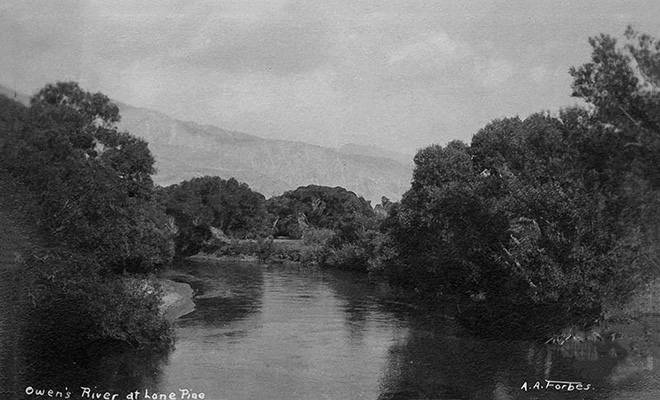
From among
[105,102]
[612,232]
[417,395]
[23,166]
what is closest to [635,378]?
[612,232]

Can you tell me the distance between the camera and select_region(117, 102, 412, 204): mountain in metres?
24.3

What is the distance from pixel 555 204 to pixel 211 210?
4448 centimetres

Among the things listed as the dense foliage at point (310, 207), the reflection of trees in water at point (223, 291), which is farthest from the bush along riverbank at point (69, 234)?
the dense foliage at point (310, 207)

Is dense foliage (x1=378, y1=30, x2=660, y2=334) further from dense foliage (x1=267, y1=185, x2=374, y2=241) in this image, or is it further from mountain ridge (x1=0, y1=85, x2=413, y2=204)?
dense foliage (x1=267, y1=185, x2=374, y2=241)

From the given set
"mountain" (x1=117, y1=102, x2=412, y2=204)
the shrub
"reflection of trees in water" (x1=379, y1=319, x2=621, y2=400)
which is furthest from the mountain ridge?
"reflection of trees in water" (x1=379, y1=319, x2=621, y2=400)

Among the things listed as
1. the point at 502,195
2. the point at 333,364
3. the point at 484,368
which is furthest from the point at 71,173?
the point at 502,195

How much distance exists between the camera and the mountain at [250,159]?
79.7ft

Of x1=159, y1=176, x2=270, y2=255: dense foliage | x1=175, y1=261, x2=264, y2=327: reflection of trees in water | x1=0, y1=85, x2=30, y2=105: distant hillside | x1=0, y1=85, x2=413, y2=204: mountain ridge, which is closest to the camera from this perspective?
x1=0, y1=85, x2=30, y2=105: distant hillside

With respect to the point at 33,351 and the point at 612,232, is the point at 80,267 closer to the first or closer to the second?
the point at 33,351

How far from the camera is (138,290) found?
20203mm

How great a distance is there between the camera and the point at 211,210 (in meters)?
60.0

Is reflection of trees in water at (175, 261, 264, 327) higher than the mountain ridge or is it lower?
lower

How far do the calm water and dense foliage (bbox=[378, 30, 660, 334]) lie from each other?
222cm

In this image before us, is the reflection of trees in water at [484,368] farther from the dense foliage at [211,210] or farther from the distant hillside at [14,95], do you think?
the dense foliage at [211,210]
